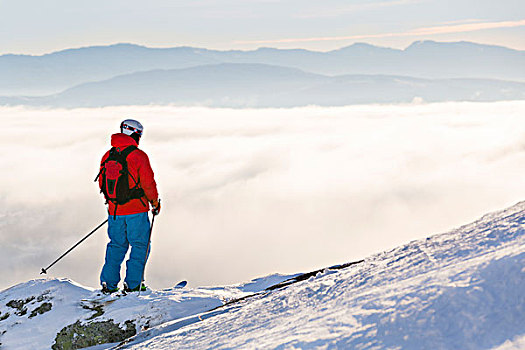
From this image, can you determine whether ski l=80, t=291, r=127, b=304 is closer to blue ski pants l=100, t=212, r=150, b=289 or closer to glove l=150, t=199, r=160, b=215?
blue ski pants l=100, t=212, r=150, b=289

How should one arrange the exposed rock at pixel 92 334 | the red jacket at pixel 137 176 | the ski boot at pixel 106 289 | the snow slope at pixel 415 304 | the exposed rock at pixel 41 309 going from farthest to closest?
the ski boot at pixel 106 289 < the red jacket at pixel 137 176 < the exposed rock at pixel 41 309 < the exposed rock at pixel 92 334 < the snow slope at pixel 415 304

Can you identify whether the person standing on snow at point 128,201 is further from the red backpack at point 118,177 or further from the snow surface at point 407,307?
the snow surface at point 407,307

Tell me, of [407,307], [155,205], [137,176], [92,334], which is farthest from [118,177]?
[407,307]

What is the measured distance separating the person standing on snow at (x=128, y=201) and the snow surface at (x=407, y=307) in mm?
1866

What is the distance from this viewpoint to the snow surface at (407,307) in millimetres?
2475

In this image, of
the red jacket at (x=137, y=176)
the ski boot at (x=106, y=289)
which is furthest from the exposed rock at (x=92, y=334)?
the red jacket at (x=137, y=176)

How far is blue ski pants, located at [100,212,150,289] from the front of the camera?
21.7 ft

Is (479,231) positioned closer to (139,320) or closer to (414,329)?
(414,329)

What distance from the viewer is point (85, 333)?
5465 millimetres

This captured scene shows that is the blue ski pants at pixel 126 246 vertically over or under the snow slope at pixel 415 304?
over

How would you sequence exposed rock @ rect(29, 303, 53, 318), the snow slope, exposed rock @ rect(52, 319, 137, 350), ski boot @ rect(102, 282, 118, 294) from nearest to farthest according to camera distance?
the snow slope, exposed rock @ rect(52, 319, 137, 350), exposed rock @ rect(29, 303, 53, 318), ski boot @ rect(102, 282, 118, 294)

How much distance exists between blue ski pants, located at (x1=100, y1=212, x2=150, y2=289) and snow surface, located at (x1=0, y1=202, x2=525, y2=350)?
180 cm

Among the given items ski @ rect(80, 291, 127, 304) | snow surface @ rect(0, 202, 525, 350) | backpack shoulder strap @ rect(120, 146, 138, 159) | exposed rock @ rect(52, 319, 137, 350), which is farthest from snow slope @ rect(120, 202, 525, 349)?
backpack shoulder strap @ rect(120, 146, 138, 159)

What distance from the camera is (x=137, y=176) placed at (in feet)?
21.2
